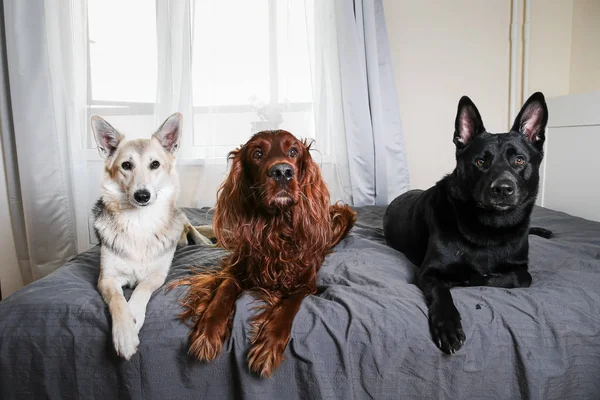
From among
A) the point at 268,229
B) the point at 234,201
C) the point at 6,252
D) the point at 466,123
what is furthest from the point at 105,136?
the point at 6,252

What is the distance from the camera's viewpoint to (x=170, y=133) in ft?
6.15

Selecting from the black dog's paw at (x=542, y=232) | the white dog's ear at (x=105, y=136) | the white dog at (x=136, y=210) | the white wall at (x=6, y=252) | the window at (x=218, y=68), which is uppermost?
the window at (x=218, y=68)

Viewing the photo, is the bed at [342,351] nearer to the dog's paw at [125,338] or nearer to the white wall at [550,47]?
the dog's paw at [125,338]

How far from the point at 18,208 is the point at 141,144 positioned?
A: 1824 mm

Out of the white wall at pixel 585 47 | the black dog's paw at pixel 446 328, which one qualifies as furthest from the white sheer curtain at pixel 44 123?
the white wall at pixel 585 47

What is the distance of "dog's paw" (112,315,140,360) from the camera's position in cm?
121

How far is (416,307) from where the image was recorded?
1298mm

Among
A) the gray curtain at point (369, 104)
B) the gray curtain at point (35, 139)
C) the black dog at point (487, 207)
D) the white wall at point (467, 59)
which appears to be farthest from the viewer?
the white wall at point (467, 59)

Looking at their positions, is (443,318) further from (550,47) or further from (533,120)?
(550,47)

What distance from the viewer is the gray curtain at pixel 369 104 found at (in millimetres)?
2893

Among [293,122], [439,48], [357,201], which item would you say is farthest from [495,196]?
[439,48]

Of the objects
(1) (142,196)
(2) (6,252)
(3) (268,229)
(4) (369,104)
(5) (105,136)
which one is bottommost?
(2) (6,252)

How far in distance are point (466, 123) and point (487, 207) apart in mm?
343

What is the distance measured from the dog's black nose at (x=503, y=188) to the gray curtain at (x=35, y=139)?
2.76 metres
